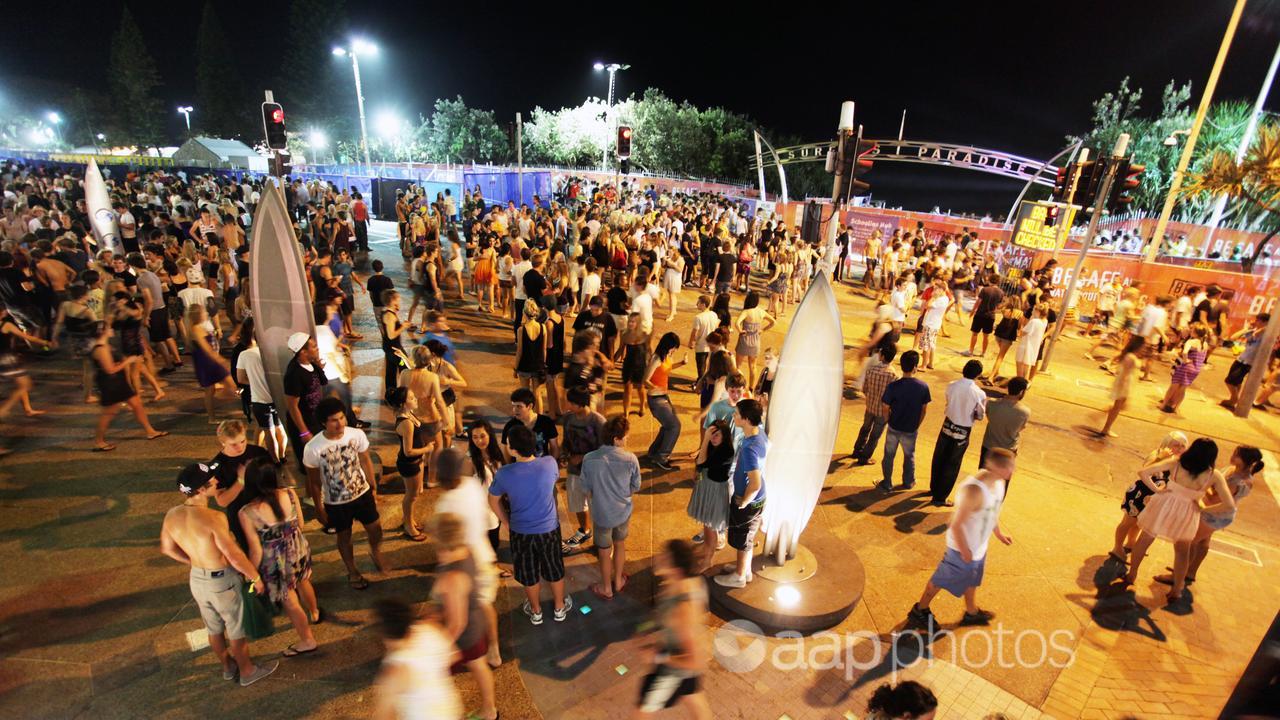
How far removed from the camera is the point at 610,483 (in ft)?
14.0

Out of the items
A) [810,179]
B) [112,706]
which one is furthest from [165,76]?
[112,706]

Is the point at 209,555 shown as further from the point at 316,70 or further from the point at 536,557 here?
the point at 316,70

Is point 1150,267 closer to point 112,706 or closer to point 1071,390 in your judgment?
point 1071,390

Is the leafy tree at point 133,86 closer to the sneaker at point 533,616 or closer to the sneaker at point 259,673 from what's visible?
the sneaker at point 259,673

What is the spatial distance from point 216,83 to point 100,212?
2675 inches

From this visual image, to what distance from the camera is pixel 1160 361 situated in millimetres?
12844

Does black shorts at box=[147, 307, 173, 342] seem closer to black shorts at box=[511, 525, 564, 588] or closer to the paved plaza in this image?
the paved plaza

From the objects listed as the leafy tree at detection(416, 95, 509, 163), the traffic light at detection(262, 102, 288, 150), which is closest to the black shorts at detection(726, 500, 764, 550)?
the traffic light at detection(262, 102, 288, 150)

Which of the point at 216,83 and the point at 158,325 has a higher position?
the point at 216,83

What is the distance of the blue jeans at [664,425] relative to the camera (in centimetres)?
641

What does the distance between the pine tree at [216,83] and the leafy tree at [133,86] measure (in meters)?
4.77

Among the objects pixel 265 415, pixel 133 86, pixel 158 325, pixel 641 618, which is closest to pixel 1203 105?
pixel 641 618

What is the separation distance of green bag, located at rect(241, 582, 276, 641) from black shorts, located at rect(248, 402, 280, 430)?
8.48 feet

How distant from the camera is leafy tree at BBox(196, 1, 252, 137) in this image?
62031mm
